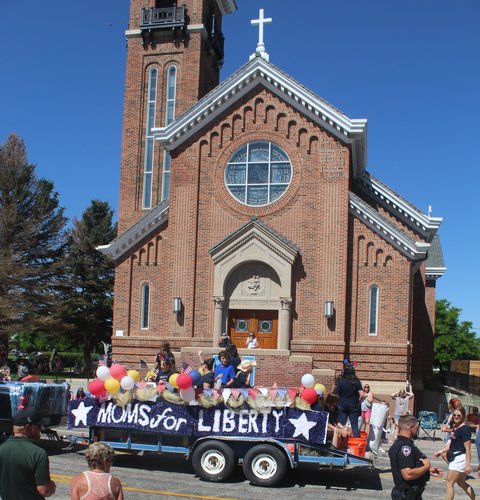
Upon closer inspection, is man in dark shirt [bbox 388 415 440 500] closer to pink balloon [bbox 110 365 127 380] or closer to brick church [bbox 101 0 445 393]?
pink balloon [bbox 110 365 127 380]

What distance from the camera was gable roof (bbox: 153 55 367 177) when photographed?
74.0ft

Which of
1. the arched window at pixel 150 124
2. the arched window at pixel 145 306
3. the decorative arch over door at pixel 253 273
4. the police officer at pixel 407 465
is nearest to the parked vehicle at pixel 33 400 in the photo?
the police officer at pixel 407 465

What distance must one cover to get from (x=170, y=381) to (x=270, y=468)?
7.60 ft

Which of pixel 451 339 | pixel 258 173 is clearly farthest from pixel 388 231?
pixel 451 339

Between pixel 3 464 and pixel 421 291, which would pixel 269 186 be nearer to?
pixel 421 291

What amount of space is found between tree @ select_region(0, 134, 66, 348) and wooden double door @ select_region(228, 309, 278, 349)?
1984 centimetres

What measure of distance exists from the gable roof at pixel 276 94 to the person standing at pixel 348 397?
11.5m

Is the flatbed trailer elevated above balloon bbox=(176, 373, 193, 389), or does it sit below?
below

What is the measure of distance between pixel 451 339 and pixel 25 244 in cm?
4849

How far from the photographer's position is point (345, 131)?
73.9 feet

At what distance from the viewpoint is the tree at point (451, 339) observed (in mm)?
71625

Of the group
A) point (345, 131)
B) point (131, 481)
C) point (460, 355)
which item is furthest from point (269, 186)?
point (460, 355)

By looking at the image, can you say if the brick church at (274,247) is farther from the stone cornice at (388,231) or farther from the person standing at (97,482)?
the person standing at (97,482)

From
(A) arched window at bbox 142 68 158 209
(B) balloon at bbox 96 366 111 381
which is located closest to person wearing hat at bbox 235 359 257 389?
(B) balloon at bbox 96 366 111 381
